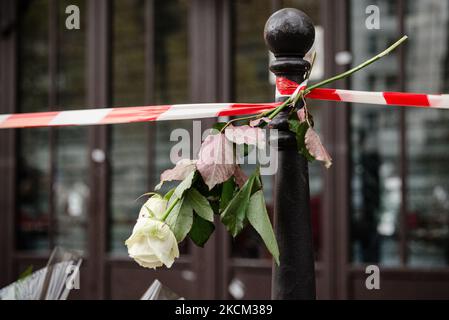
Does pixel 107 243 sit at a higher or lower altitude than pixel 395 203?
lower

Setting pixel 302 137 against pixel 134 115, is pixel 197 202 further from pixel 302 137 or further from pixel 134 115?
pixel 134 115

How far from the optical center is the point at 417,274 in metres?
3.40

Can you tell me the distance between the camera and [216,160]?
108 cm

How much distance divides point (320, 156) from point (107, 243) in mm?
3188

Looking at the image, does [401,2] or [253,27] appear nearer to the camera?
[401,2]

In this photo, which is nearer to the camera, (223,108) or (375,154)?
(223,108)

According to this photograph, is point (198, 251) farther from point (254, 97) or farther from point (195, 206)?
point (195, 206)

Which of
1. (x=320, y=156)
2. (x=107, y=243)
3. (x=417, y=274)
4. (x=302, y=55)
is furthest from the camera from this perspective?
(x=107, y=243)

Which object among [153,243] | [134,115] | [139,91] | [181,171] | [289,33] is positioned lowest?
[153,243]

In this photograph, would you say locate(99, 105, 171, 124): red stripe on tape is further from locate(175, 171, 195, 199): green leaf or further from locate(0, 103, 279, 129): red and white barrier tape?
locate(175, 171, 195, 199): green leaf

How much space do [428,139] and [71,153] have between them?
2084 millimetres

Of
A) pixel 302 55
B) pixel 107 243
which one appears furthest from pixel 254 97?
pixel 302 55

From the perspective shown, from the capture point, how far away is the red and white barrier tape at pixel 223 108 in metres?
1.25

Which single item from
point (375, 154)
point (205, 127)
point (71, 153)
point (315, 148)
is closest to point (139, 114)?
point (315, 148)
